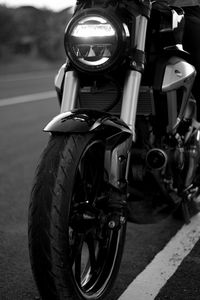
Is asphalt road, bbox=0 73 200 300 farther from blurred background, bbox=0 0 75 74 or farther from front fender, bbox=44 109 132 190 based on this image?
blurred background, bbox=0 0 75 74

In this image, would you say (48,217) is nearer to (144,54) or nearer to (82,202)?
(82,202)

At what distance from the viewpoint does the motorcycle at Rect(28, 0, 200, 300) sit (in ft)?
8.43

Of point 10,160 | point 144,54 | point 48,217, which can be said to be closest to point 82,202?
point 48,217

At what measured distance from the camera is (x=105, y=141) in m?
2.79

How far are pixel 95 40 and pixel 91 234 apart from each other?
34.3 inches

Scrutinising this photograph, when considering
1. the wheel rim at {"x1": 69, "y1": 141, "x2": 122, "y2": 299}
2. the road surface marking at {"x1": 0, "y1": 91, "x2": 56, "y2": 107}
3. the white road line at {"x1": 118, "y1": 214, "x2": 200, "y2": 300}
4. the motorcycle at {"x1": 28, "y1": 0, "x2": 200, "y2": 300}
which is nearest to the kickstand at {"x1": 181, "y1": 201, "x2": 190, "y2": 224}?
the white road line at {"x1": 118, "y1": 214, "x2": 200, "y2": 300}

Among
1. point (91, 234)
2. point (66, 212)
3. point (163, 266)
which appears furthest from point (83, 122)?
point (163, 266)

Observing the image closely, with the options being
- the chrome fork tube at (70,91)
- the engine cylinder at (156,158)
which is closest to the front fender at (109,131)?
the chrome fork tube at (70,91)

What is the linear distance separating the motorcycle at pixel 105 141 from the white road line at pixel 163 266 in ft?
0.63

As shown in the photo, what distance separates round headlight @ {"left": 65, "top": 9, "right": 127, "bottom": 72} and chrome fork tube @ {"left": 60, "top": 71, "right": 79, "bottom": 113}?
0.10 metres

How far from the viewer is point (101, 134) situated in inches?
109

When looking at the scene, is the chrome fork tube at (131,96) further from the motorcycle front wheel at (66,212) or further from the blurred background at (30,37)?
the blurred background at (30,37)

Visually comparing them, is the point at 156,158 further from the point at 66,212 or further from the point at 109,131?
the point at 66,212

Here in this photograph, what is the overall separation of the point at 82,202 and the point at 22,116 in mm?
6818
